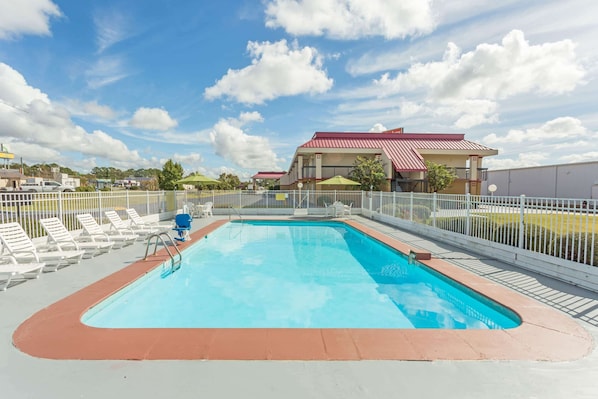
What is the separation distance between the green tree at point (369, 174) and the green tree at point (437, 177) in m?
4.08

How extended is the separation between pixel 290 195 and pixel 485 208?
43.9 feet

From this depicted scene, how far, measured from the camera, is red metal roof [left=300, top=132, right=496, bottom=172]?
77.3ft

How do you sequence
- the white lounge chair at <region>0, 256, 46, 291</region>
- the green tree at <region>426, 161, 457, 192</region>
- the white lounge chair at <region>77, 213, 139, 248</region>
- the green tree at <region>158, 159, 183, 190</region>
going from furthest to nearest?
the green tree at <region>158, 159, 183, 190</region> → the green tree at <region>426, 161, 457, 192</region> → the white lounge chair at <region>77, 213, 139, 248</region> → the white lounge chair at <region>0, 256, 46, 291</region>

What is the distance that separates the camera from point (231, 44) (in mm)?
13672

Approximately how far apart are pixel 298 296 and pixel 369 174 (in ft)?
59.1

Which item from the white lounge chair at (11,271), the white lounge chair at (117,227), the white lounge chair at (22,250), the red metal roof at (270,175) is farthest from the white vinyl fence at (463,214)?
the red metal roof at (270,175)

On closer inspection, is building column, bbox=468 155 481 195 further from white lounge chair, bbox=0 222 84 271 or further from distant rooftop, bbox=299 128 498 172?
white lounge chair, bbox=0 222 84 271

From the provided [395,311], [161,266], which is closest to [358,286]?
[395,311]

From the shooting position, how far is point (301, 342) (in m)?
3.20

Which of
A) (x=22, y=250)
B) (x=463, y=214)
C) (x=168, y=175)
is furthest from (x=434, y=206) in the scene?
(x=168, y=175)

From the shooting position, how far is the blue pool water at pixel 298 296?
15.4ft

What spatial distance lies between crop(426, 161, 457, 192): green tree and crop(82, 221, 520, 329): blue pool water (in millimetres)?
16310

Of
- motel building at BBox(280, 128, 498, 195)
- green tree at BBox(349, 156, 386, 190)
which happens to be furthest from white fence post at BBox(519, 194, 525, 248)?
motel building at BBox(280, 128, 498, 195)

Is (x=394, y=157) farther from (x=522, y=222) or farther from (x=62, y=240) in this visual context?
(x=62, y=240)
